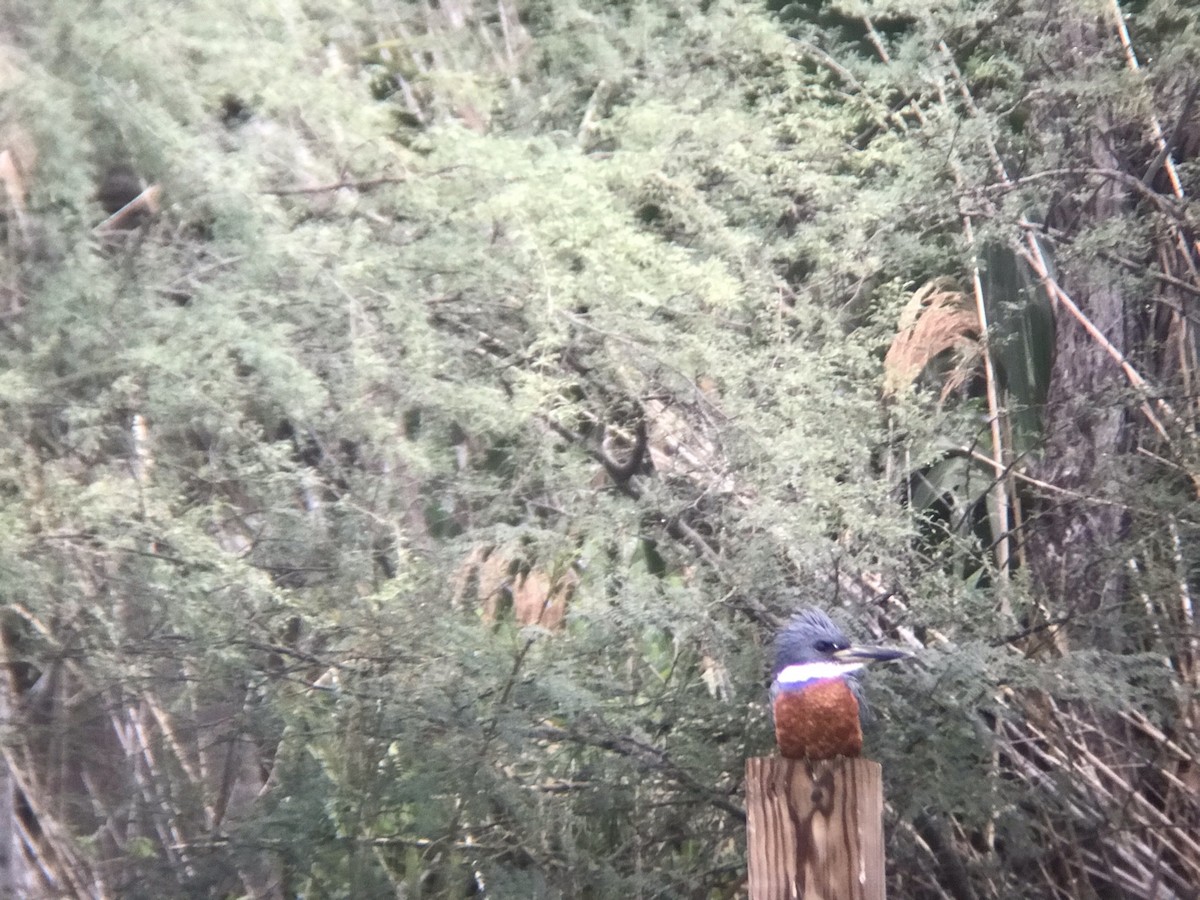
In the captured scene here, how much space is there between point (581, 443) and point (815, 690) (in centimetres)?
82

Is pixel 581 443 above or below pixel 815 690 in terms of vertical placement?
above

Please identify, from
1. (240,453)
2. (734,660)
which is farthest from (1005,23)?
(240,453)

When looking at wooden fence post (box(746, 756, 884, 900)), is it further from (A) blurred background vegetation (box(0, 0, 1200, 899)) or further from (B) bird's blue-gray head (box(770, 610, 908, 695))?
(A) blurred background vegetation (box(0, 0, 1200, 899))

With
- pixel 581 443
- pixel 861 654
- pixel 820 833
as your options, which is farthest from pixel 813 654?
pixel 581 443

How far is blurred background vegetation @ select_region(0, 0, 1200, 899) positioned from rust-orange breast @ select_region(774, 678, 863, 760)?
40cm

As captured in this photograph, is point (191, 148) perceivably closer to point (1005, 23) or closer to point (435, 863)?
point (435, 863)

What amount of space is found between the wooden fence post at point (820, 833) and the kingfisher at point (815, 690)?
199 mm

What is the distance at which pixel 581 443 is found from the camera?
1.84 metres

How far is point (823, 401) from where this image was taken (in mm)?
1758

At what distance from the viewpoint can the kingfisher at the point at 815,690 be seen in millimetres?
1066

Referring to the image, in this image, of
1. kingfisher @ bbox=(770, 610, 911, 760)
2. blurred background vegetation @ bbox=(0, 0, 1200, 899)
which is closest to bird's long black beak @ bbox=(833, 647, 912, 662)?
kingfisher @ bbox=(770, 610, 911, 760)

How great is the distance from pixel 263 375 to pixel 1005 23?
1.33 m

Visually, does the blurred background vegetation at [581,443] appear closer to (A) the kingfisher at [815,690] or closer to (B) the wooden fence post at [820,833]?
(A) the kingfisher at [815,690]

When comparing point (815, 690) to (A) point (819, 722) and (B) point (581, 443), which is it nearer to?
(A) point (819, 722)
